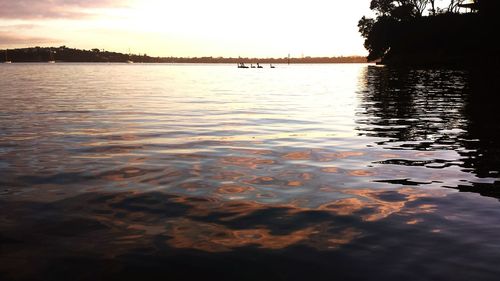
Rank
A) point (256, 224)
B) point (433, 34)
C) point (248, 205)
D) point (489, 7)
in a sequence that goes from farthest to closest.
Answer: point (433, 34) → point (489, 7) → point (248, 205) → point (256, 224)

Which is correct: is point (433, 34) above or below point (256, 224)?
above

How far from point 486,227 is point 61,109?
20308 millimetres

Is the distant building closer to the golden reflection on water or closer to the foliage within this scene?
the foliage

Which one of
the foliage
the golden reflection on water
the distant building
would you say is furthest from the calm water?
the foliage

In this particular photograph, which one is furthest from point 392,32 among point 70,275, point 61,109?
point 70,275

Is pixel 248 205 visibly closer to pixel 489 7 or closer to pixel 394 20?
pixel 489 7

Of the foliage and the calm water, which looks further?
the foliage

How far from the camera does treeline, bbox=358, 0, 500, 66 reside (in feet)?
225

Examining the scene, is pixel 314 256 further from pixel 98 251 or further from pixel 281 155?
pixel 281 155

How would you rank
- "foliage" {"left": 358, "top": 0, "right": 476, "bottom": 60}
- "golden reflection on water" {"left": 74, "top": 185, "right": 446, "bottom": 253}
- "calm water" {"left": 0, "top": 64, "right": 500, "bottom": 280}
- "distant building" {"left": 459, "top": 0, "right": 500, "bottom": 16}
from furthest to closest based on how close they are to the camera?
"foliage" {"left": 358, "top": 0, "right": 476, "bottom": 60}, "distant building" {"left": 459, "top": 0, "right": 500, "bottom": 16}, "golden reflection on water" {"left": 74, "top": 185, "right": 446, "bottom": 253}, "calm water" {"left": 0, "top": 64, "right": 500, "bottom": 280}

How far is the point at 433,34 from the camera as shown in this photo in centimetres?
8475

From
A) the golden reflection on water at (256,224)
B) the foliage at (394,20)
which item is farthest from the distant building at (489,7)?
the golden reflection on water at (256,224)

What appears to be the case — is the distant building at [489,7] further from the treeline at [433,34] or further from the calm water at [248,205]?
the calm water at [248,205]

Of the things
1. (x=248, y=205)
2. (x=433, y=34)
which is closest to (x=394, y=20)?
(x=433, y=34)
